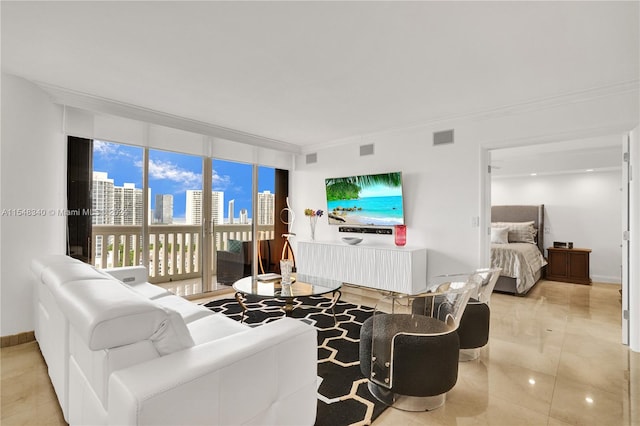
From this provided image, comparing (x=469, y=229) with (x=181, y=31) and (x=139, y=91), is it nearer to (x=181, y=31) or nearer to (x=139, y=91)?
(x=181, y=31)

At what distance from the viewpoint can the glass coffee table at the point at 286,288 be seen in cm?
308

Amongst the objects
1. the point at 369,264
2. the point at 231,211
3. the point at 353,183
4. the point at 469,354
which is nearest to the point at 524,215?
the point at 353,183

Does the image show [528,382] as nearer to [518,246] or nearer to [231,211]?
[518,246]

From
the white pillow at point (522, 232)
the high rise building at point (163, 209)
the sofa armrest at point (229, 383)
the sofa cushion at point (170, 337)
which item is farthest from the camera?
the white pillow at point (522, 232)

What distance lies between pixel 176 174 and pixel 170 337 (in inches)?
139

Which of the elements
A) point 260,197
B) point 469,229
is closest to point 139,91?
point 260,197

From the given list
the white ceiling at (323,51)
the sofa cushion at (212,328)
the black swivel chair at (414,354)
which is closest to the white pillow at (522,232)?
the white ceiling at (323,51)

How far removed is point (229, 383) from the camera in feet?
3.82

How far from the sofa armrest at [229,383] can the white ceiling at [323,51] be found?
1.89 meters

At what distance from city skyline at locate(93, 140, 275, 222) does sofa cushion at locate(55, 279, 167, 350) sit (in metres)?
2.89

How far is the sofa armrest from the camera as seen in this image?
38.5 inches

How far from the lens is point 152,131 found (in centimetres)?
396

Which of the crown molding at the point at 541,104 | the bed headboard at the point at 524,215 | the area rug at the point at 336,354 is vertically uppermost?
the crown molding at the point at 541,104

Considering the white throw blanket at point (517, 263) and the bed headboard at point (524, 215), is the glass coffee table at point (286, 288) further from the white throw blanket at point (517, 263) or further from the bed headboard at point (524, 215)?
the bed headboard at point (524, 215)
